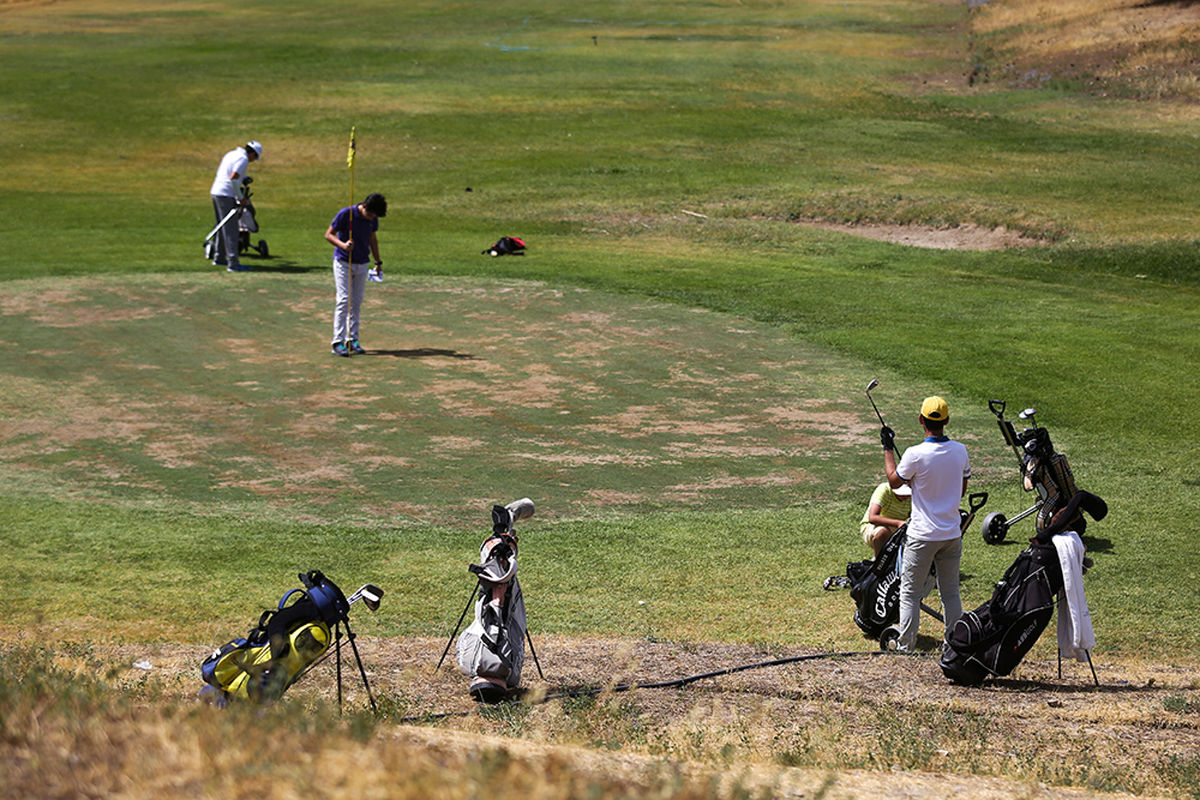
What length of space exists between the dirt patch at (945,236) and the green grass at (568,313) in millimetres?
632

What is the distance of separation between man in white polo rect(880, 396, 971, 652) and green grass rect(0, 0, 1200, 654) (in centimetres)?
89

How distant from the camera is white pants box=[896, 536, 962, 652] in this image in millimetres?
10586

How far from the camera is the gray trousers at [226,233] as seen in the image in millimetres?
25375

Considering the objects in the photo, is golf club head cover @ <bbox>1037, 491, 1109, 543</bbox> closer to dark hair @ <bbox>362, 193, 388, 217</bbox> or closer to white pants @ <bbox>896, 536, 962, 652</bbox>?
white pants @ <bbox>896, 536, 962, 652</bbox>

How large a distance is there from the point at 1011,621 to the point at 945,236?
2137 cm

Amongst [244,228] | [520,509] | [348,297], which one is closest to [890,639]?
[520,509]

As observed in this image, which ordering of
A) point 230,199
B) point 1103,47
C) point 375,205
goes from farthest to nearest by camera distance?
point 1103,47 → point 230,199 → point 375,205

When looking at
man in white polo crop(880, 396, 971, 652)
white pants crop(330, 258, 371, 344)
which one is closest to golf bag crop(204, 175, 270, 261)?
white pants crop(330, 258, 371, 344)

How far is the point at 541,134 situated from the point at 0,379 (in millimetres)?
26424

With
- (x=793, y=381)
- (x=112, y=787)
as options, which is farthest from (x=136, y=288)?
(x=112, y=787)

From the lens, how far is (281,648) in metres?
8.02

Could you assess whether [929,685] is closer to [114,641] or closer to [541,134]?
[114,641]

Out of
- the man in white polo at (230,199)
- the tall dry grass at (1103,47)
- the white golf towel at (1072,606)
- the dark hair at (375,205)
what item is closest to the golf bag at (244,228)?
the man in white polo at (230,199)

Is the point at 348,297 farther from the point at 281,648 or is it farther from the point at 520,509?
the point at 281,648
